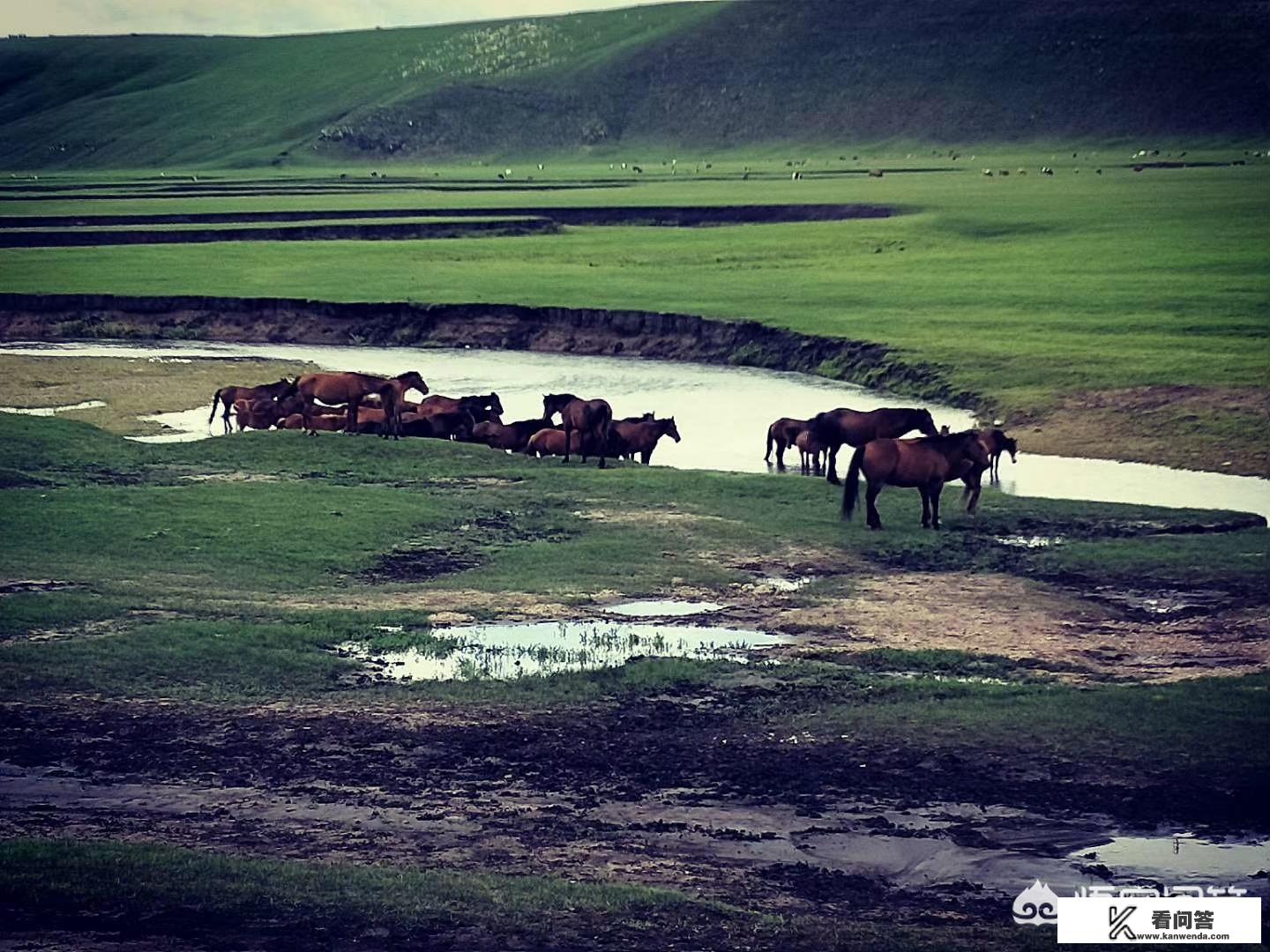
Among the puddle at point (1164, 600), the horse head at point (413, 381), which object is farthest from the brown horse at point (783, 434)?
the puddle at point (1164, 600)

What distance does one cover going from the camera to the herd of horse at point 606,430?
78.3 feet

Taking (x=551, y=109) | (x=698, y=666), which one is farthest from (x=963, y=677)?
(x=551, y=109)

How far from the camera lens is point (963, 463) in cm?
2416

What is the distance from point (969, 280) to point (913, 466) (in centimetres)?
3168

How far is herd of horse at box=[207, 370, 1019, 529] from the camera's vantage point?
939 inches

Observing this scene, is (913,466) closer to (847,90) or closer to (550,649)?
(550,649)

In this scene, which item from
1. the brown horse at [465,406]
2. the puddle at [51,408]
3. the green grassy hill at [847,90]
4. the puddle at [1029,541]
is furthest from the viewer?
the green grassy hill at [847,90]

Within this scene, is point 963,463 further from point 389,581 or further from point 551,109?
point 551,109

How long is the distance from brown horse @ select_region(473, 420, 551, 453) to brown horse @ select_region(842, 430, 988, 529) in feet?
23.7

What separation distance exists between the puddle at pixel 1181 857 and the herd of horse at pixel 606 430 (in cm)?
1025

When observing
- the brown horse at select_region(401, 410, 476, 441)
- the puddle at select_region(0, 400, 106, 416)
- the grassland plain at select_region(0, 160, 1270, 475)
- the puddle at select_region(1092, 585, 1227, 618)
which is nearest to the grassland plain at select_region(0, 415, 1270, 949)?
the puddle at select_region(1092, 585, 1227, 618)

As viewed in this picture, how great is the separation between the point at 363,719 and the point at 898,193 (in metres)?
79.4

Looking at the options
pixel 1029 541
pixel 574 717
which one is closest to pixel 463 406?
pixel 1029 541

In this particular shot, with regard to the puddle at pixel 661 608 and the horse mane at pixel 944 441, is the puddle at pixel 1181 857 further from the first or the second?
the horse mane at pixel 944 441
